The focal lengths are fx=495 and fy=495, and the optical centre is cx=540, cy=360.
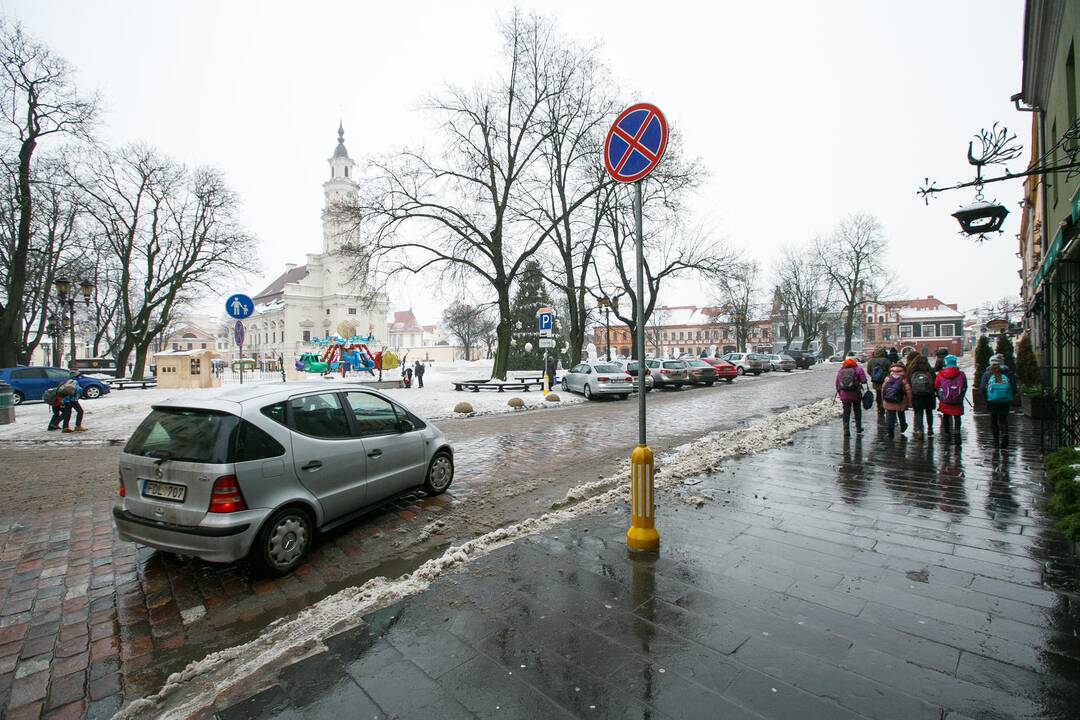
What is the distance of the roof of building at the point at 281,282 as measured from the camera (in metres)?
88.5

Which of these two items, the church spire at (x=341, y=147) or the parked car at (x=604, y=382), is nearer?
the parked car at (x=604, y=382)

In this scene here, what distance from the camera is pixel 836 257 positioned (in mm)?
56406

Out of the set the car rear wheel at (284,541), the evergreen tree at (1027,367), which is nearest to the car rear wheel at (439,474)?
the car rear wheel at (284,541)

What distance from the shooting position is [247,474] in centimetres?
396

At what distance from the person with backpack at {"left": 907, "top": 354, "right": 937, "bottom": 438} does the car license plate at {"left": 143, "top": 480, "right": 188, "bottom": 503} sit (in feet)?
37.8

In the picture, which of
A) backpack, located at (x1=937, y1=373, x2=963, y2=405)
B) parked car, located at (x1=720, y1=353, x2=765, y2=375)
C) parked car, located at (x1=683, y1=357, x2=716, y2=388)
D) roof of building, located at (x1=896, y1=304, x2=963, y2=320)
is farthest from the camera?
roof of building, located at (x1=896, y1=304, x2=963, y2=320)

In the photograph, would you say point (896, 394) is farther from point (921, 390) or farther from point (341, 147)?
point (341, 147)

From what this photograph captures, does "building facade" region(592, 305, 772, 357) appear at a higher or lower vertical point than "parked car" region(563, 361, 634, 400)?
higher

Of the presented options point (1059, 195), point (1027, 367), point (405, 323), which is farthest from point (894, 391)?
point (405, 323)

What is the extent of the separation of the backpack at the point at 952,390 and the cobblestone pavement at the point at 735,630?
441 centimetres

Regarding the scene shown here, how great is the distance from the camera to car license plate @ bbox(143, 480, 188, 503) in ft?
12.9

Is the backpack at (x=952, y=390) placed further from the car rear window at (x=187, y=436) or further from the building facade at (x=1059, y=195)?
the car rear window at (x=187, y=436)

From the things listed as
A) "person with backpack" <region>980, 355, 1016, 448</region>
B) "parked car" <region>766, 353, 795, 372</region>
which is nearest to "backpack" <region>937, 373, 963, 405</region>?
"person with backpack" <region>980, 355, 1016, 448</region>

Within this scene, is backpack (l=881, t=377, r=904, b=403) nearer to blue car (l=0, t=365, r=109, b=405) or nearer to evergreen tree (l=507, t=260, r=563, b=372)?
blue car (l=0, t=365, r=109, b=405)
